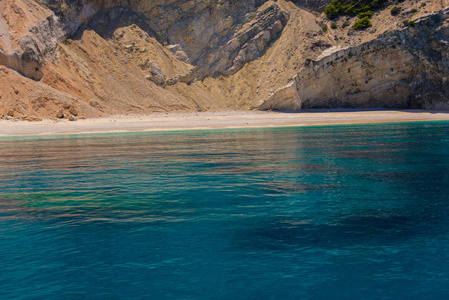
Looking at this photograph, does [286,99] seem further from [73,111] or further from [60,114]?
[60,114]

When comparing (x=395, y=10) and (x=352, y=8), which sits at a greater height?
(x=352, y=8)

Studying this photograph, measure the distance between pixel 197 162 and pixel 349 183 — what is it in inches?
245

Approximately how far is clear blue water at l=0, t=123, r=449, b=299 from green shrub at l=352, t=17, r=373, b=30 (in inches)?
1514

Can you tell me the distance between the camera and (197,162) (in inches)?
602

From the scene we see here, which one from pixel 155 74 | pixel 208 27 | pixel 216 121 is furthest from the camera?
pixel 208 27

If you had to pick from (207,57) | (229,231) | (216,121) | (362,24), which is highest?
(362,24)

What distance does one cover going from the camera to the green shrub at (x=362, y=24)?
4822 cm

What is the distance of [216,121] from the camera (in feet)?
135

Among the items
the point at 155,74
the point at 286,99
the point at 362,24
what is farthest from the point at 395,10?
the point at 155,74

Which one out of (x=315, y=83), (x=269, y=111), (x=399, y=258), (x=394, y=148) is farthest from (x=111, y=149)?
(x=315, y=83)

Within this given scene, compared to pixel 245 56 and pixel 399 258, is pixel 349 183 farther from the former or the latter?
pixel 245 56

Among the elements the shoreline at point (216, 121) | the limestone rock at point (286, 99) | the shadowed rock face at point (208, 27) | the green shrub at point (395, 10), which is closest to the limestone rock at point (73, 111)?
the shoreline at point (216, 121)

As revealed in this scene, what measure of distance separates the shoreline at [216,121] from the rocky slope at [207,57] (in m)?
2.79

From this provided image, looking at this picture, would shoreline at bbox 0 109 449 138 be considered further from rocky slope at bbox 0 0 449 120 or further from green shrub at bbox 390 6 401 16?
green shrub at bbox 390 6 401 16
